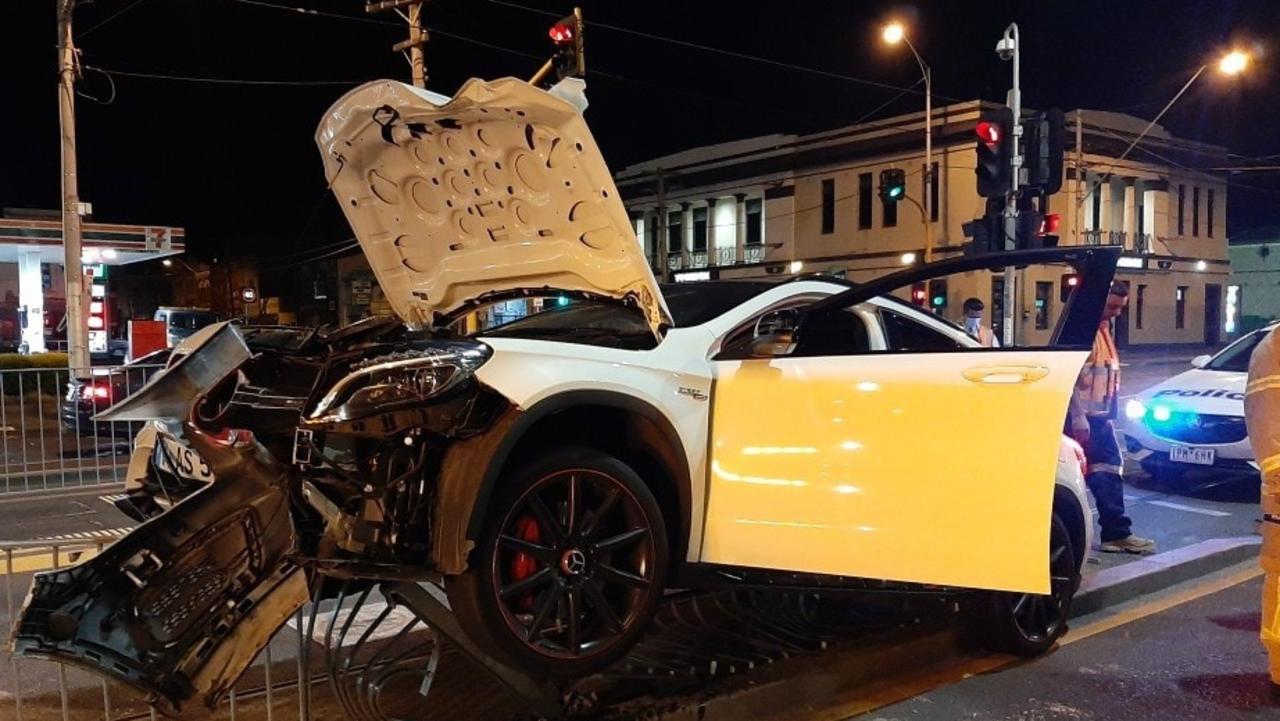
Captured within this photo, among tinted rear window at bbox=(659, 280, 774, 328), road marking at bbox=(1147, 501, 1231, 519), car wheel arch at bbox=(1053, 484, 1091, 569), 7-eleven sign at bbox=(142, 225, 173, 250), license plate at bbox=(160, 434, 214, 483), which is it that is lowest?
road marking at bbox=(1147, 501, 1231, 519)

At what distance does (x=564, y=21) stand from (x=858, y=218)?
106ft

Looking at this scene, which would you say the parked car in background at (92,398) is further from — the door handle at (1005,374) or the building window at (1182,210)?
the building window at (1182,210)

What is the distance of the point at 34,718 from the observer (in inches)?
146

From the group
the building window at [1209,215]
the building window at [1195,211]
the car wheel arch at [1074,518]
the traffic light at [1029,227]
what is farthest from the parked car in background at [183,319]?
the building window at [1209,215]

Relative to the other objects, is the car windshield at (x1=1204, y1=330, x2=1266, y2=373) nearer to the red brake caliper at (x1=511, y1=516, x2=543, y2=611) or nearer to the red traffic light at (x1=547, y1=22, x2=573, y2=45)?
the red traffic light at (x1=547, y1=22, x2=573, y2=45)

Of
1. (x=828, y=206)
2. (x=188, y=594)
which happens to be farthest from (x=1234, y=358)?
(x=828, y=206)

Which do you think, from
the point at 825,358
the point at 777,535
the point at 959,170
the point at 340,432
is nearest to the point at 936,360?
the point at 825,358

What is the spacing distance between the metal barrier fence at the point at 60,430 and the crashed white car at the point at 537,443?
6524 mm

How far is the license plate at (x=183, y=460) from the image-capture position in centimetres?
373

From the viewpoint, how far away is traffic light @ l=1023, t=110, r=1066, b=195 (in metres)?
8.70

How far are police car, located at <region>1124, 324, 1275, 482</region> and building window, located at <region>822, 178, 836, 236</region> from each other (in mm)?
30270

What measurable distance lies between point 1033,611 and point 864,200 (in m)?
34.9

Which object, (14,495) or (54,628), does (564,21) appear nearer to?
(54,628)

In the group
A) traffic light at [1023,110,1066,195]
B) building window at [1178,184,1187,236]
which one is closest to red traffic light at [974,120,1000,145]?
traffic light at [1023,110,1066,195]
